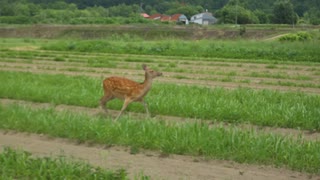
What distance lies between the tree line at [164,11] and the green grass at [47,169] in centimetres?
7734

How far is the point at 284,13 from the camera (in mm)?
87125

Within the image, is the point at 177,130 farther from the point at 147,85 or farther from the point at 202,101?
the point at 202,101

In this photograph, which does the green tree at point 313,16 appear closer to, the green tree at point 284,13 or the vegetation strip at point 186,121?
the green tree at point 284,13

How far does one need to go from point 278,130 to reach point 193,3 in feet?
425

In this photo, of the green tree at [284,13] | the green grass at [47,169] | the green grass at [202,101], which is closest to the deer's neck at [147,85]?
the green grass at [202,101]

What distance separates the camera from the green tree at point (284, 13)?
275 ft

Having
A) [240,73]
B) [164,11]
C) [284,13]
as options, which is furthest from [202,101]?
[164,11]

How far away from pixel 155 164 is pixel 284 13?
84.4 meters

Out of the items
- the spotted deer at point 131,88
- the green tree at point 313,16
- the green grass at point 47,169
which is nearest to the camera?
the green grass at point 47,169

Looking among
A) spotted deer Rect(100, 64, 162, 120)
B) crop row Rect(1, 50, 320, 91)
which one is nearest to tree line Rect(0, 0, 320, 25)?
crop row Rect(1, 50, 320, 91)

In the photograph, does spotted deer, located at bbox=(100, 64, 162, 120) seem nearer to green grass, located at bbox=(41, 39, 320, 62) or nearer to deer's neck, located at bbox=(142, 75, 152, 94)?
deer's neck, located at bbox=(142, 75, 152, 94)

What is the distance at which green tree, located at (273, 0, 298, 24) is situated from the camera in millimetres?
83938

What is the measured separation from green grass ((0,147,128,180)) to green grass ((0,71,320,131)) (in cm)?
445

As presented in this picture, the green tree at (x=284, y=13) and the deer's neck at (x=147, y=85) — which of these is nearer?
the deer's neck at (x=147, y=85)
